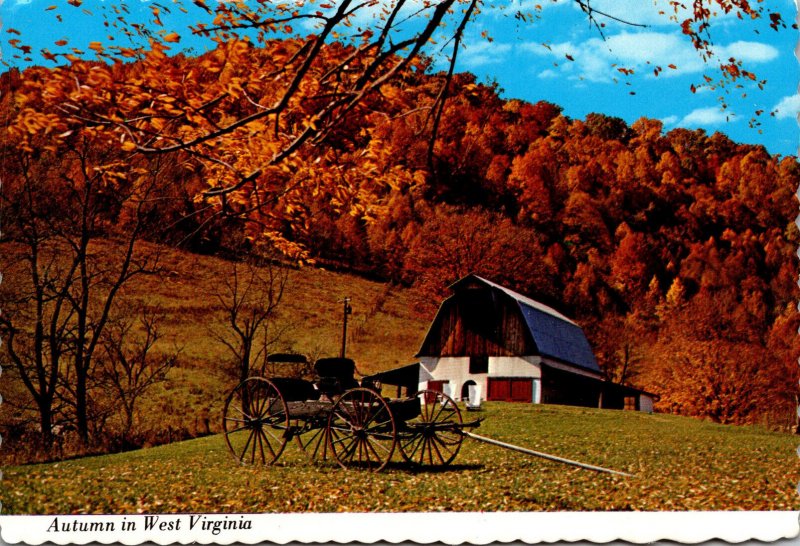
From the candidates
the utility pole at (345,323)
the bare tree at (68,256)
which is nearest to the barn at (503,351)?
the utility pole at (345,323)

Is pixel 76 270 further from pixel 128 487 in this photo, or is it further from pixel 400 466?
pixel 400 466

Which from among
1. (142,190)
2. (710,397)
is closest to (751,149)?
(710,397)

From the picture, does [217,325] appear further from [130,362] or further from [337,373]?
[337,373]

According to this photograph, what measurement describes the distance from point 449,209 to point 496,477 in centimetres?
232

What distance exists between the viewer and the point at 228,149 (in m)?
5.88

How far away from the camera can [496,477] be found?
6.09 m

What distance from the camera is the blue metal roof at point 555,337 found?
6469 millimetres

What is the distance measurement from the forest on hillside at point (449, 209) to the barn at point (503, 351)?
176 mm

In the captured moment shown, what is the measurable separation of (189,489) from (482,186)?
356 cm

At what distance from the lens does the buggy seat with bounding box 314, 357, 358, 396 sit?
6.69 metres

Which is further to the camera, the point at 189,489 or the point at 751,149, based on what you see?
the point at 751,149

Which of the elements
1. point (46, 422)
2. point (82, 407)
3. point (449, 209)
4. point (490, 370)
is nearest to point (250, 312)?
point (82, 407)

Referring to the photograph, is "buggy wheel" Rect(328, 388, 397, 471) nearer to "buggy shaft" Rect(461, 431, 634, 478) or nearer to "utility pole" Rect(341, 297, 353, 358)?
"utility pole" Rect(341, 297, 353, 358)

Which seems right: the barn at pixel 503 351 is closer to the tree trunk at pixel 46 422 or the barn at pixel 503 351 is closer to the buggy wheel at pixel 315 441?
the buggy wheel at pixel 315 441
